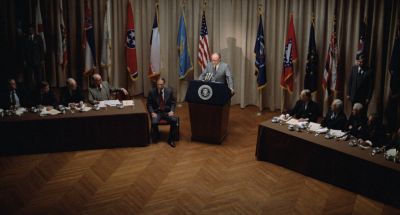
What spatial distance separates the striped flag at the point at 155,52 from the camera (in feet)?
34.9

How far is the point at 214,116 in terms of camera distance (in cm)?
808

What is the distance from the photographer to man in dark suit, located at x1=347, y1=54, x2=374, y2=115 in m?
8.62

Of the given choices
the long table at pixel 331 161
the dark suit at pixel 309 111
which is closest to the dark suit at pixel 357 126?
the long table at pixel 331 161

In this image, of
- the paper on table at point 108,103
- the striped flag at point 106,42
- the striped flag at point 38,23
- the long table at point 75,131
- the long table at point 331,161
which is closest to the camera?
the long table at point 331,161

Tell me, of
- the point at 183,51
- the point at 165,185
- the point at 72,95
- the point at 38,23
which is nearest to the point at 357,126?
the point at 165,185

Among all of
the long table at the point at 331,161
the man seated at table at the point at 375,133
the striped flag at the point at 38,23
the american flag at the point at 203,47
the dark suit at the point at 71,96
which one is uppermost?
the striped flag at the point at 38,23

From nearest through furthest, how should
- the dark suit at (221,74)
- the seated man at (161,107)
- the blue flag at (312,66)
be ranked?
the seated man at (161,107) < the dark suit at (221,74) < the blue flag at (312,66)

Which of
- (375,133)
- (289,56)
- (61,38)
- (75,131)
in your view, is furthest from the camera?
(61,38)

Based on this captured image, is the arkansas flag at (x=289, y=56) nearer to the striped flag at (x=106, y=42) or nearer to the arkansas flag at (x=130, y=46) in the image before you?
the arkansas flag at (x=130, y=46)

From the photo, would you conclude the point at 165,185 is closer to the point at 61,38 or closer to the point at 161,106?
the point at 161,106

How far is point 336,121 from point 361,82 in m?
1.61

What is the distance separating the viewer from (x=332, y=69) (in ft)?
30.9

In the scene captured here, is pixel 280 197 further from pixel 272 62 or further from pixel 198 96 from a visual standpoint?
pixel 272 62

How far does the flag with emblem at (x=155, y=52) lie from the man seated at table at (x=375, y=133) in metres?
5.25
